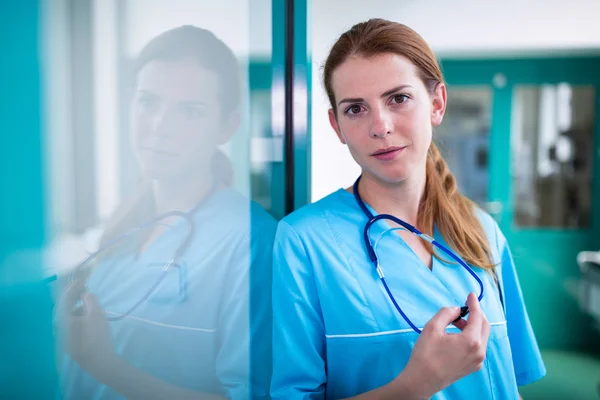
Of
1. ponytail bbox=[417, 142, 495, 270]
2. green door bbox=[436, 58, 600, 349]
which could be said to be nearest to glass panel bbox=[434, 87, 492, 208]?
green door bbox=[436, 58, 600, 349]

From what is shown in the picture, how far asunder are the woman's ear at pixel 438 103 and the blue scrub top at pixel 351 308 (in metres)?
0.23

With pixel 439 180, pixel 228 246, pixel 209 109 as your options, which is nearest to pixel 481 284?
pixel 439 180

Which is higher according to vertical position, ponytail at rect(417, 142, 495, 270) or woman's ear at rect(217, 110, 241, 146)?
woman's ear at rect(217, 110, 241, 146)

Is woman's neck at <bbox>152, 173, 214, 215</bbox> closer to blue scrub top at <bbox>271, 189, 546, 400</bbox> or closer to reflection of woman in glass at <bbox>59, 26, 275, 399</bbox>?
reflection of woman in glass at <bbox>59, 26, 275, 399</bbox>

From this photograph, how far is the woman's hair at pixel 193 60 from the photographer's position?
0.79 meters

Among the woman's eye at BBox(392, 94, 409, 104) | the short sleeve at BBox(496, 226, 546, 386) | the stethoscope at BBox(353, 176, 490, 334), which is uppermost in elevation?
the woman's eye at BBox(392, 94, 409, 104)

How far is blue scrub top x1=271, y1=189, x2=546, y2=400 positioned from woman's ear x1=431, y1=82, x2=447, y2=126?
8.9 inches

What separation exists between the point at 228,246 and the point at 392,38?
49 centimetres

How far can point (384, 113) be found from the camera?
80cm

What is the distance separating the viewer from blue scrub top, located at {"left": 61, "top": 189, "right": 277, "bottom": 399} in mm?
805

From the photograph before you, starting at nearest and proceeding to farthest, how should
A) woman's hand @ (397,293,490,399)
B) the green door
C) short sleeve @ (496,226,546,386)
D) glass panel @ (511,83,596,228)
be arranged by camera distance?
woman's hand @ (397,293,490,399)
short sleeve @ (496,226,546,386)
the green door
glass panel @ (511,83,596,228)

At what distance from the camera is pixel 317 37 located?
1.01 metres

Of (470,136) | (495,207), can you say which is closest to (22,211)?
(470,136)

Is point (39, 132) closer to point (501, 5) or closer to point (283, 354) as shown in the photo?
point (283, 354)
